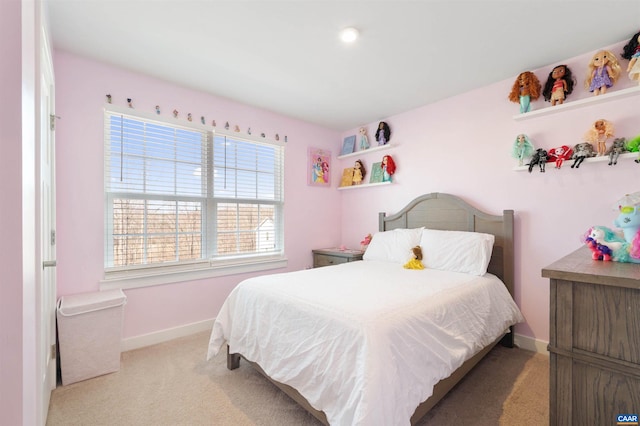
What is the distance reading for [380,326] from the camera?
1.26 m

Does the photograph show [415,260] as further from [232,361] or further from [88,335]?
[88,335]

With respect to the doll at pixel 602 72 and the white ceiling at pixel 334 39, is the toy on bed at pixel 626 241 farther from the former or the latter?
the white ceiling at pixel 334 39

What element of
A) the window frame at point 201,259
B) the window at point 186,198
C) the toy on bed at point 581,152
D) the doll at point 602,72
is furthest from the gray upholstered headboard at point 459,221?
the window at point 186,198

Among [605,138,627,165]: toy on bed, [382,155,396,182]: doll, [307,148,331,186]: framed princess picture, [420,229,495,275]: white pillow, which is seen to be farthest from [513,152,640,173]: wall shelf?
[307,148,331,186]: framed princess picture

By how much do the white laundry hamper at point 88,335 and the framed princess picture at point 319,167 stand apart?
96.5 inches

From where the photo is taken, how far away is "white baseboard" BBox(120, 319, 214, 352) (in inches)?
94.4

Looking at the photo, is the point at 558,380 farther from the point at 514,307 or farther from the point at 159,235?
the point at 159,235

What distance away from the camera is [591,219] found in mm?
2111

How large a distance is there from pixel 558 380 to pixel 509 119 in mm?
2233

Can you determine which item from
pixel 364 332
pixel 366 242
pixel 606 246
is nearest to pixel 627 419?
pixel 606 246

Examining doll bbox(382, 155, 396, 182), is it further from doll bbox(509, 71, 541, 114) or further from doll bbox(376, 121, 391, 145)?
doll bbox(509, 71, 541, 114)

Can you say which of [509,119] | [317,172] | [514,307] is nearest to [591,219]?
[514,307]

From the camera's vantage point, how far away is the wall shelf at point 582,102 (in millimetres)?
1938

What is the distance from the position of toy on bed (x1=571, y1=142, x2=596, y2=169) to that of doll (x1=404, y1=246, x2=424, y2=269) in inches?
53.1
